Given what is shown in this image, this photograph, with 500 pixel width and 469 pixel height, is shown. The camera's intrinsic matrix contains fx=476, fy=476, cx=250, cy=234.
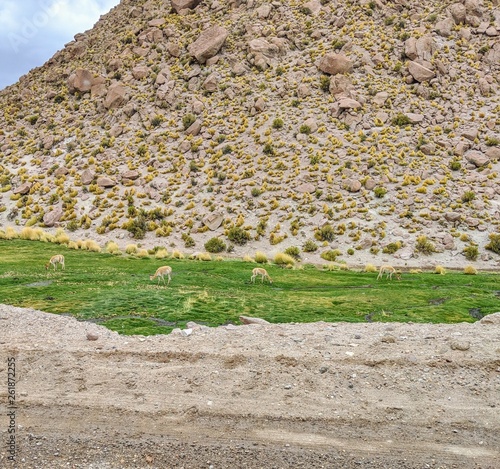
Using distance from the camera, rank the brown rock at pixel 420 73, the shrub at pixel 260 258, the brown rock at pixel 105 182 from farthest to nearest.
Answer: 1. the brown rock at pixel 420 73
2. the brown rock at pixel 105 182
3. the shrub at pixel 260 258

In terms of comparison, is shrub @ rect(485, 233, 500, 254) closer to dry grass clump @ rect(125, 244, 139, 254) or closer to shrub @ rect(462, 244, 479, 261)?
shrub @ rect(462, 244, 479, 261)

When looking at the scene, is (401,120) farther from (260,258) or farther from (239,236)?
(260,258)

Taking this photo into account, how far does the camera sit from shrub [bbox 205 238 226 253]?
48.6 m

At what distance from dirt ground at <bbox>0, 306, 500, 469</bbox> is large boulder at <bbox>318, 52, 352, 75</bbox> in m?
59.4

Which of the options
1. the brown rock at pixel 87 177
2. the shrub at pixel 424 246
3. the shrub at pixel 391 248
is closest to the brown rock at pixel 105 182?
the brown rock at pixel 87 177

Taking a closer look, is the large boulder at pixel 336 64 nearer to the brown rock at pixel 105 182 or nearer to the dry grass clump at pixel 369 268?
the brown rock at pixel 105 182

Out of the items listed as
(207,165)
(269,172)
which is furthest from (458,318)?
(207,165)

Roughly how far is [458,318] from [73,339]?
15969 mm

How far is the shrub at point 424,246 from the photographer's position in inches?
1818

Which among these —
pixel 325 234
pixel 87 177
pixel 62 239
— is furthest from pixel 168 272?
pixel 87 177

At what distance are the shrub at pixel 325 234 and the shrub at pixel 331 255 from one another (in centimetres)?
266

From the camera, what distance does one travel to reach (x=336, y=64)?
6769 cm

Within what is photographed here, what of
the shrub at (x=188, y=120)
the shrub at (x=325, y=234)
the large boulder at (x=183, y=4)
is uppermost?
the large boulder at (x=183, y=4)

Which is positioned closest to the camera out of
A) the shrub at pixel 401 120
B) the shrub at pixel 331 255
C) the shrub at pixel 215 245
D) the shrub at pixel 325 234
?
the shrub at pixel 331 255
